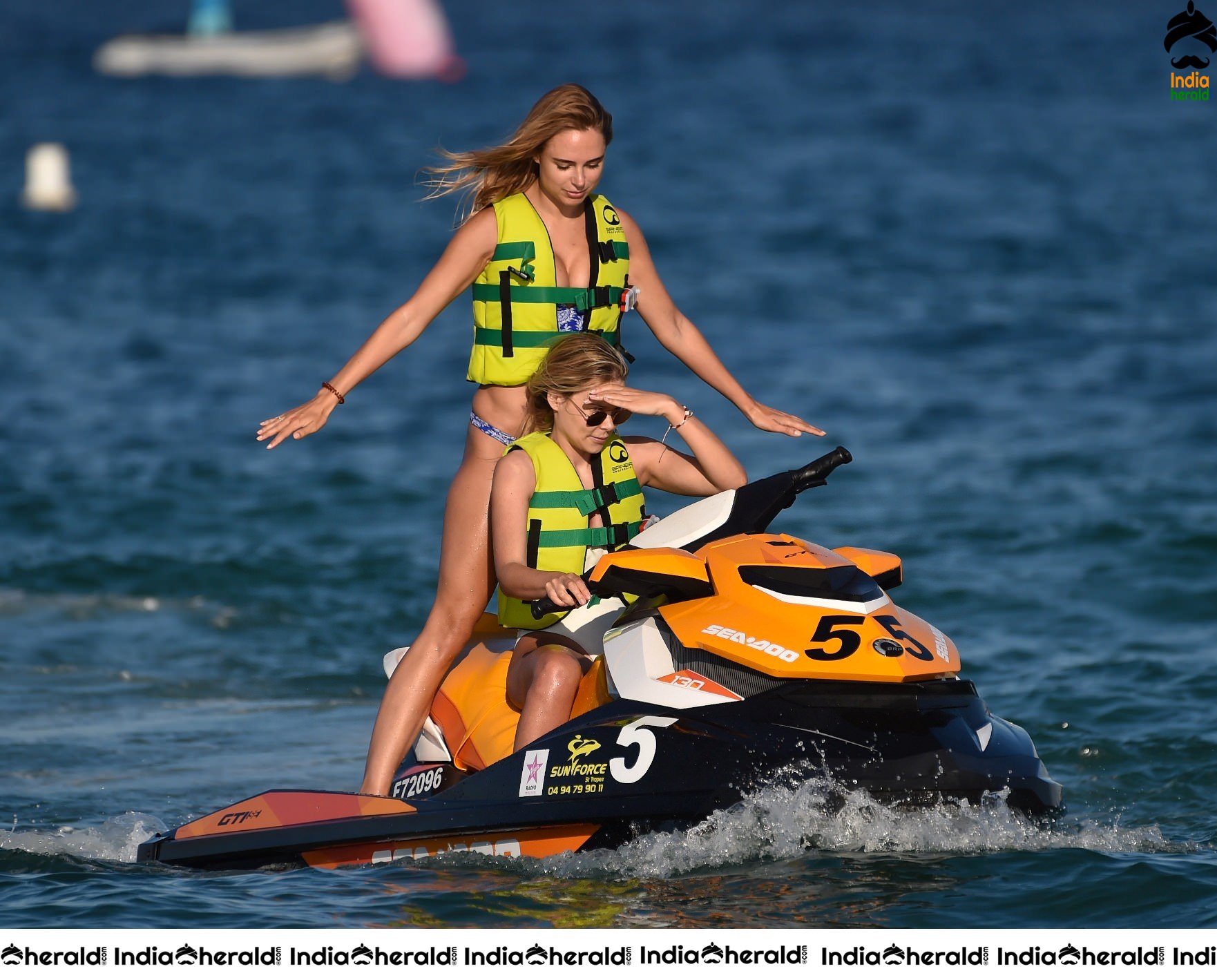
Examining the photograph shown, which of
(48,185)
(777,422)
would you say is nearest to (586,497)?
(777,422)

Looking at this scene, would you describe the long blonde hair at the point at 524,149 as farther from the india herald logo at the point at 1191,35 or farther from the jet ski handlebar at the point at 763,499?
the india herald logo at the point at 1191,35

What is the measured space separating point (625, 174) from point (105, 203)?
11250 mm

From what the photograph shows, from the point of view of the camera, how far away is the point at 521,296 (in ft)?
18.3

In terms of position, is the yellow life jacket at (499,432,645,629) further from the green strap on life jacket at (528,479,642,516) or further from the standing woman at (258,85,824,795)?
the standing woman at (258,85,824,795)

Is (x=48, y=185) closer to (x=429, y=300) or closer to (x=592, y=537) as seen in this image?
(x=429, y=300)

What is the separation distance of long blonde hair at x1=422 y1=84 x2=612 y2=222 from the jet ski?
4.16ft

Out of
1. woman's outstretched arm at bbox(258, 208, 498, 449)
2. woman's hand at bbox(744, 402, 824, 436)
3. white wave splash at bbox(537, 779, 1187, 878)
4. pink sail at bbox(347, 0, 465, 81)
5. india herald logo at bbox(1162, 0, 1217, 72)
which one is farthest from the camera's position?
pink sail at bbox(347, 0, 465, 81)

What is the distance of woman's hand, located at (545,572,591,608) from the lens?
16.3 ft

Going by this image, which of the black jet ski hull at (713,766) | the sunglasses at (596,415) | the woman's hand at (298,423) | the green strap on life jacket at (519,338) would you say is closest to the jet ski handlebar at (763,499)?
the sunglasses at (596,415)

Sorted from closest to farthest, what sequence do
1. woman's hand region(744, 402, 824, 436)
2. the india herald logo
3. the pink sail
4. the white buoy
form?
1. woman's hand region(744, 402, 824, 436)
2. the india herald logo
3. the white buoy
4. the pink sail

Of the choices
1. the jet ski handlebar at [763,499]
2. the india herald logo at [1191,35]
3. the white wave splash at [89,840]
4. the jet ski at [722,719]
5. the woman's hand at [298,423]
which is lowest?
the white wave splash at [89,840]

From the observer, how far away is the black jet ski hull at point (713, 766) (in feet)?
16.1

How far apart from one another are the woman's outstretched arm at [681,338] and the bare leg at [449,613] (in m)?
0.78

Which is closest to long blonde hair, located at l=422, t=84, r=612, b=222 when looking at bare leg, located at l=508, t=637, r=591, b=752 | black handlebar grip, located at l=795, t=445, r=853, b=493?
black handlebar grip, located at l=795, t=445, r=853, b=493
